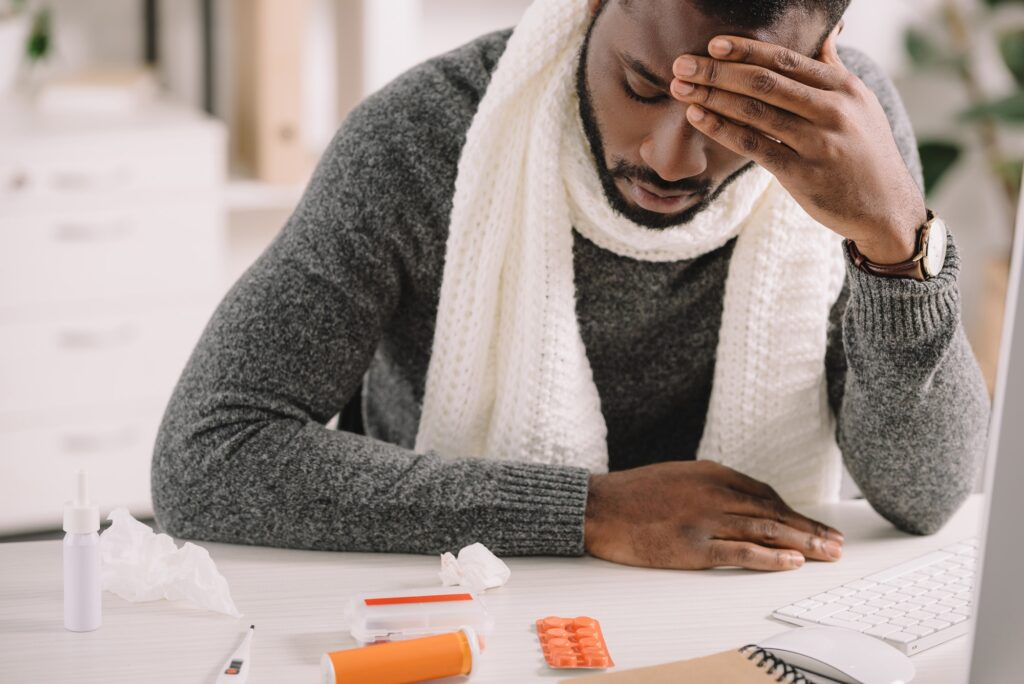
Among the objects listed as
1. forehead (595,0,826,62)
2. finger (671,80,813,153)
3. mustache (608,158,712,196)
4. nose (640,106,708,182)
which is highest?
forehead (595,0,826,62)

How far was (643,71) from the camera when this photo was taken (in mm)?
997

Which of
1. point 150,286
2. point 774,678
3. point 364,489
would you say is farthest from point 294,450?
point 150,286

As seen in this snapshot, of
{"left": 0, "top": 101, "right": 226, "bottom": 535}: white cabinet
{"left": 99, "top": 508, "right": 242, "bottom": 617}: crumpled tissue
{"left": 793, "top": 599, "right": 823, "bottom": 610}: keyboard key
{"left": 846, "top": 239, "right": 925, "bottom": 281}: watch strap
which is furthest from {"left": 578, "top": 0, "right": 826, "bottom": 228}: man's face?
{"left": 0, "top": 101, "right": 226, "bottom": 535}: white cabinet

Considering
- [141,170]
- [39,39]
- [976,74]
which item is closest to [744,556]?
[141,170]

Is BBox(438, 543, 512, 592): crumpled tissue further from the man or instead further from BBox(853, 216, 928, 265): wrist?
BBox(853, 216, 928, 265): wrist

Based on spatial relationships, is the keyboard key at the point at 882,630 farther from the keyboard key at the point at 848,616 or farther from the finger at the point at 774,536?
the finger at the point at 774,536

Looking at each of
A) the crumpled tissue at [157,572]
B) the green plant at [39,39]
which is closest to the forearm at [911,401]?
the crumpled tissue at [157,572]

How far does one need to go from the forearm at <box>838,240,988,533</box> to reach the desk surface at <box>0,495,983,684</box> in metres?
0.05

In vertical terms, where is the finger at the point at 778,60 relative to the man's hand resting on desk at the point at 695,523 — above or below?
above

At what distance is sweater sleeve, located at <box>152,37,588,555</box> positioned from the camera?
102 cm

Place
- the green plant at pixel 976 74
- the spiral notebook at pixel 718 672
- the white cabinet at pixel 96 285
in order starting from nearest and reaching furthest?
the spiral notebook at pixel 718 672
the white cabinet at pixel 96 285
the green plant at pixel 976 74

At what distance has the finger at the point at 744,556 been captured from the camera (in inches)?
39.1

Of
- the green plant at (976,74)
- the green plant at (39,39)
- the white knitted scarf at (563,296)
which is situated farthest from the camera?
the green plant at (976,74)

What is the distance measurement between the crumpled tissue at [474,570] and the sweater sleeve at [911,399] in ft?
1.16
